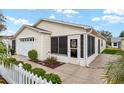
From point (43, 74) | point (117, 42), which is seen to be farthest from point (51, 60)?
point (117, 42)

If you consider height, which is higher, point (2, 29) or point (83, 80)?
point (2, 29)

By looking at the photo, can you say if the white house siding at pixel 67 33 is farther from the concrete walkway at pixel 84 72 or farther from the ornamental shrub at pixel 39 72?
the ornamental shrub at pixel 39 72

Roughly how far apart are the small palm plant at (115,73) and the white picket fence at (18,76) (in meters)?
Result: 0.66

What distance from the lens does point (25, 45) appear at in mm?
2803

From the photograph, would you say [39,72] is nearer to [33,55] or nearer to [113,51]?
[33,55]

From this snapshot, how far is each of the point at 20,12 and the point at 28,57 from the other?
540 mm

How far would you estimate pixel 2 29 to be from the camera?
9.28 ft

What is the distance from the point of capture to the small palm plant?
8.51 feet

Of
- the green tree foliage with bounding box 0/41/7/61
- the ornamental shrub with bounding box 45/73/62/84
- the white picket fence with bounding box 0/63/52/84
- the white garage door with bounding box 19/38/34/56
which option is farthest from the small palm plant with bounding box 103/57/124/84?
the green tree foliage with bounding box 0/41/7/61

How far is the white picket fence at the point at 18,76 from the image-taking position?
108 inches

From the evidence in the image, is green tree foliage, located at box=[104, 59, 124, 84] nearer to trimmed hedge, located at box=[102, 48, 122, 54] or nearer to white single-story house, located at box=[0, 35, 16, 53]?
trimmed hedge, located at box=[102, 48, 122, 54]
